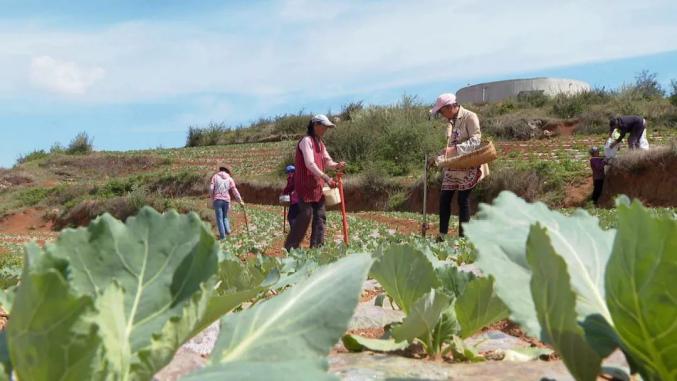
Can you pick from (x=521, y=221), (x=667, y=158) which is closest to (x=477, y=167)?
(x=521, y=221)

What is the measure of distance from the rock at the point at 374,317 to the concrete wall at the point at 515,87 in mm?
60661

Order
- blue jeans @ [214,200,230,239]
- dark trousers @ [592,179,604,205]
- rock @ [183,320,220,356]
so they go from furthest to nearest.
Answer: dark trousers @ [592,179,604,205]
blue jeans @ [214,200,230,239]
rock @ [183,320,220,356]

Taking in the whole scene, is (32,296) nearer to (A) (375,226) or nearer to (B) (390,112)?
(A) (375,226)

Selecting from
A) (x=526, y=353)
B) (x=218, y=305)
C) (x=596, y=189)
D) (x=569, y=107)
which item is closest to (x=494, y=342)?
(x=526, y=353)

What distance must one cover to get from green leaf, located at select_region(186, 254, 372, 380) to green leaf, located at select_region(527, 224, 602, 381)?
263 mm

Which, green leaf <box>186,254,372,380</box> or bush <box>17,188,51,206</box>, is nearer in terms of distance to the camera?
green leaf <box>186,254,372,380</box>

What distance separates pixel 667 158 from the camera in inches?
819

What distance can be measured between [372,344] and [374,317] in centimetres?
64

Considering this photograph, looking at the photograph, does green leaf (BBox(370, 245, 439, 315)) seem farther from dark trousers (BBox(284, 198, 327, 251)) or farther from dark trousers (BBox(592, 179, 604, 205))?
dark trousers (BBox(592, 179, 604, 205))

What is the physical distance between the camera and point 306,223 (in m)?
7.98

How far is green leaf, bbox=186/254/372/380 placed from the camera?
1027mm

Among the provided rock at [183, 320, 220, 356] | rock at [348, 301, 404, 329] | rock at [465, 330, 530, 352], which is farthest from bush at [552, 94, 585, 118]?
rock at [183, 320, 220, 356]

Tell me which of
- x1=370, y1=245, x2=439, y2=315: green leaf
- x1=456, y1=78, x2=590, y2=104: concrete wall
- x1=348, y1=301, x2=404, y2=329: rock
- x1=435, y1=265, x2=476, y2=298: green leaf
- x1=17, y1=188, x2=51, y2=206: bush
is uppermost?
x1=456, y1=78, x2=590, y2=104: concrete wall

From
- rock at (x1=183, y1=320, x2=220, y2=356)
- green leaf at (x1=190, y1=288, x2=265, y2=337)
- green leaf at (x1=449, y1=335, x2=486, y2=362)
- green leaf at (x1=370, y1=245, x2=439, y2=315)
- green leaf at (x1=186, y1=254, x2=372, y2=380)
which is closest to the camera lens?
green leaf at (x1=186, y1=254, x2=372, y2=380)
